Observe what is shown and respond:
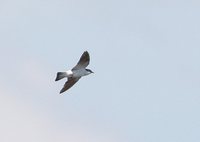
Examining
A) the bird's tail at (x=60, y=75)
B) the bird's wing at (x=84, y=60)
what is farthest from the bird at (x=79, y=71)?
the bird's tail at (x=60, y=75)

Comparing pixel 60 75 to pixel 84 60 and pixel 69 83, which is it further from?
pixel 69 83

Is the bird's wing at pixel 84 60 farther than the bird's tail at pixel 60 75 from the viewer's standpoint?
Yes

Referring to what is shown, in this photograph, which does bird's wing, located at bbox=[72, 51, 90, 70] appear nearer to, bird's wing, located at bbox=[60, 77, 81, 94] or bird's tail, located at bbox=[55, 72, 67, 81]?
bird's wing, located at bbox=[60, 77, 81, 94]

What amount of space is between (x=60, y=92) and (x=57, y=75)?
4807 millimetres

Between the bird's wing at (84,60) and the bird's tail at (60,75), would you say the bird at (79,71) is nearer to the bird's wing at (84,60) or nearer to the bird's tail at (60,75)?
the bird's wing at (84,60)

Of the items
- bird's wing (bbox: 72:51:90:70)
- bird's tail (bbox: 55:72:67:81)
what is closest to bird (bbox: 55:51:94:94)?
bird's wing (bbox: 72:51:90:70)

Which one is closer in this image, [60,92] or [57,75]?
[57,75]

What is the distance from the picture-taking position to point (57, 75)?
67.1 meters

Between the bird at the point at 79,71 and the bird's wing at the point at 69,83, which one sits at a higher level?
the bird at the point at 79,71

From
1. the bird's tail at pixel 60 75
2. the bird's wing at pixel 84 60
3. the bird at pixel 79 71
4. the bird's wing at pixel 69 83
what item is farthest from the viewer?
the bird's wing at pixel 69 83

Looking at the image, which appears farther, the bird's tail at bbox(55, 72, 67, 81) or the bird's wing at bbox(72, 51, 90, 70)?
the bird's wing at bbox(72, 51, 90, 70)

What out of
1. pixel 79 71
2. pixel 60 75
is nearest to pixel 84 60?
pixel 79 71

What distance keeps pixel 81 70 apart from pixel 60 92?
3.20 metres

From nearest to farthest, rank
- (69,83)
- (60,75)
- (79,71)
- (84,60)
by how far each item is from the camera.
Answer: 1. (60,75)
2. (84,60)
3. (79,71)
4. (69,83)
